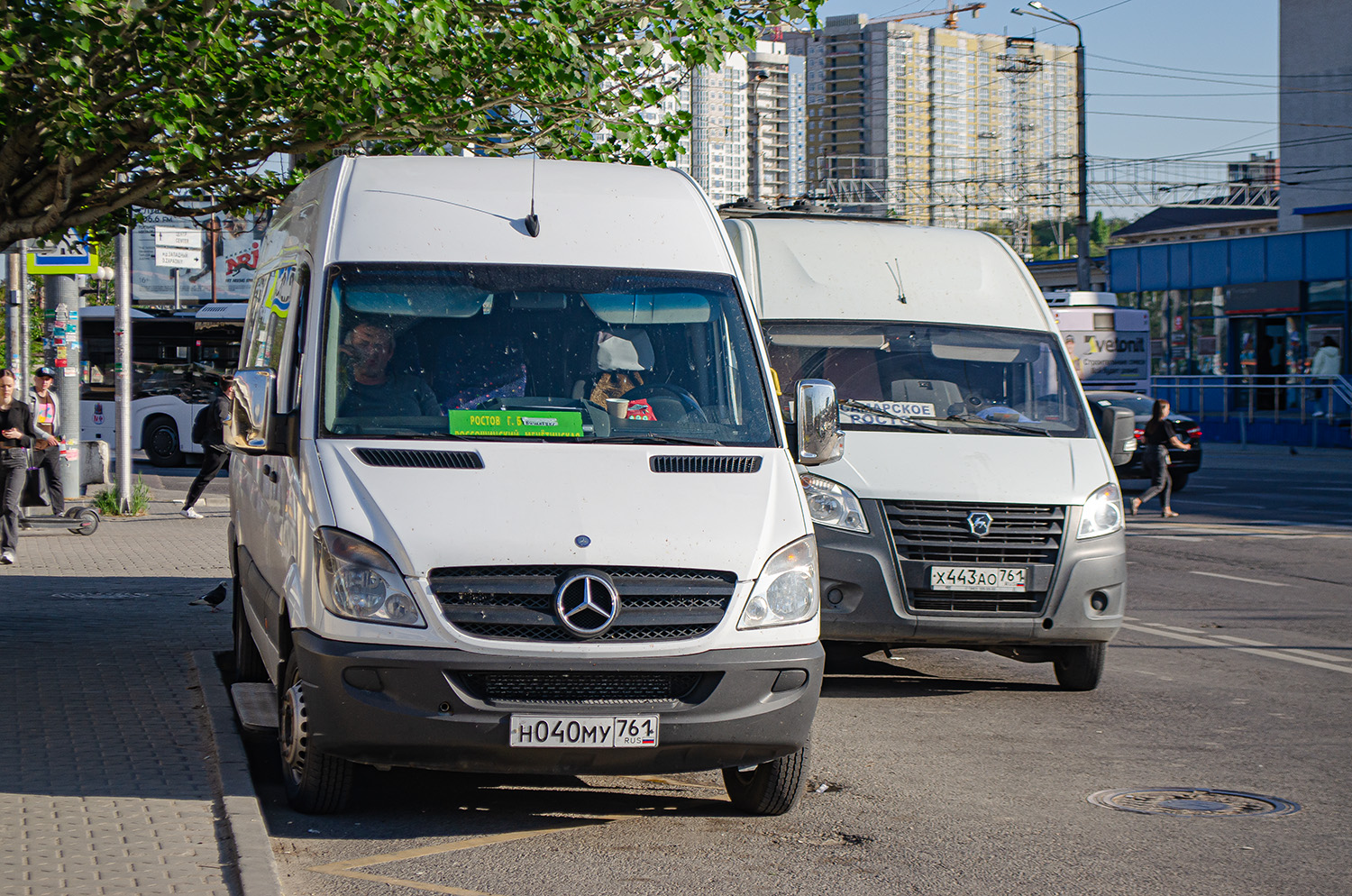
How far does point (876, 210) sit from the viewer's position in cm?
5697

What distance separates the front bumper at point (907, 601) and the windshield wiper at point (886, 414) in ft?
2.75

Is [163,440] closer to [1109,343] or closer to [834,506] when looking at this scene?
[1109,343]

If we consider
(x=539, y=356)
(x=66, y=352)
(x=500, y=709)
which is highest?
(x=66, y=352)

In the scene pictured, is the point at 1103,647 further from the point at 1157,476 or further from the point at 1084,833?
the point at 1157,476

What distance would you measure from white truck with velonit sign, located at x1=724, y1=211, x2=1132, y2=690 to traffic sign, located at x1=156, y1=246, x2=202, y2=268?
13866mm

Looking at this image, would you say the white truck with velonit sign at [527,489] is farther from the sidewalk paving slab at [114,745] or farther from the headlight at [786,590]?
the sidewalk paving slab at [114,745]

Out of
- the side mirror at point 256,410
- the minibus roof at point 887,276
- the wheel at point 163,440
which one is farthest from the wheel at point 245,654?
the wheel at point 163,440

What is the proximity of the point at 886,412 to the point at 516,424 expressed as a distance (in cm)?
350

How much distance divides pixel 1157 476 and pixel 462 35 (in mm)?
13819

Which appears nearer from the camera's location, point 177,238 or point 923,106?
point 177,238

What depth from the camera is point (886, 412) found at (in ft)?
28.9

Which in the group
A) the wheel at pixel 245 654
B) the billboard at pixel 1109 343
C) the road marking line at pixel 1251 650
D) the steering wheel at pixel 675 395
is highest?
the billboard at pixel 1109 343

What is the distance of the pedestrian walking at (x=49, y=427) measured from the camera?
16203mm

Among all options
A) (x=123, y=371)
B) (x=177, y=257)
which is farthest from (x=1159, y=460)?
(x=177, y=257)
